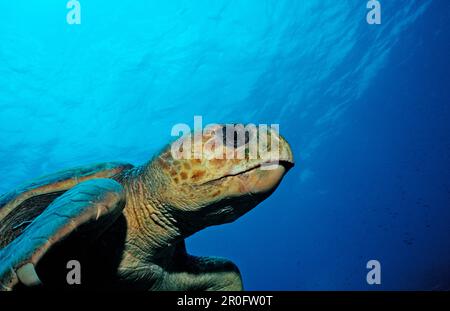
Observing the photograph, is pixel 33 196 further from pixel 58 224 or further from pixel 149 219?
pixel 58 224

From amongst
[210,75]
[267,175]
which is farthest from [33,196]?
[210,75]

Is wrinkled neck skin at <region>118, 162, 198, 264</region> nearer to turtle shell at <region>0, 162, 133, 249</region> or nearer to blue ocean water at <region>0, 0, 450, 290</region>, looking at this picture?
turtle shell at <region>0, 162, 133, 249</region>

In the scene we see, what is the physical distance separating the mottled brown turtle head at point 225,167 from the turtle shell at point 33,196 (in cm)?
115

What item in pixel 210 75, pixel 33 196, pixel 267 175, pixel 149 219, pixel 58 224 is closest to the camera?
pixel 58 224

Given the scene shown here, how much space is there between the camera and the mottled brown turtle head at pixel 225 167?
2209 mm

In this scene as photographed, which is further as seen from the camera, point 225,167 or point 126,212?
point 126,212

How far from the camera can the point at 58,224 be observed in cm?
172

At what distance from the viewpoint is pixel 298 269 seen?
9356 cm

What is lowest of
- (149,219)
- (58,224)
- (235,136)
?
(58,224)

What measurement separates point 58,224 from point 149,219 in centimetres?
104

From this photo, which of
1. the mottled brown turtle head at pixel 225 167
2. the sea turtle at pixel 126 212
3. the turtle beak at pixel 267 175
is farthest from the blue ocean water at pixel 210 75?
the turtle beak at pixel 267 175

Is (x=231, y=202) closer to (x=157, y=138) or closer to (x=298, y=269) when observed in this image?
(x=157, y=138)

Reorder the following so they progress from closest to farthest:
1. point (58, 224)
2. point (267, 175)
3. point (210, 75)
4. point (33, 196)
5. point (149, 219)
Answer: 1. point (58, 224)
2. point (267, 175)
3. point (149, 219)
4. point (33, 196)
5. point (210, 75)

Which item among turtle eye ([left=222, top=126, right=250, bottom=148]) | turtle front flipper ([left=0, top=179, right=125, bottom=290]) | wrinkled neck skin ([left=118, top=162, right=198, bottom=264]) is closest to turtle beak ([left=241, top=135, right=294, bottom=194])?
turtle eye ([left=222, top=126, right=250, bottom=148])
